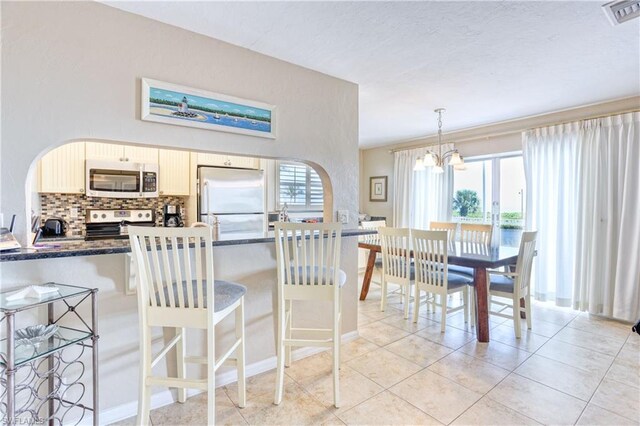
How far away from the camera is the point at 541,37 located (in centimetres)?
202

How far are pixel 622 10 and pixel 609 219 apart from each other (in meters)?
2.28

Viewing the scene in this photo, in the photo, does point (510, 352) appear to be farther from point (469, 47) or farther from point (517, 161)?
point (517, 161)

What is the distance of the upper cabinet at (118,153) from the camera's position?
3260mm

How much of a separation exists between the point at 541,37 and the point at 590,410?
89.3 inches

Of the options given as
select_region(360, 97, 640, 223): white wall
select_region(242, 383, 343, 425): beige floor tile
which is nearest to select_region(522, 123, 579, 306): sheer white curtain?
select_region(360, 97, 640, 223): white wall

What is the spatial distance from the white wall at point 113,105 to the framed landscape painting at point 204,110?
0.05 metres

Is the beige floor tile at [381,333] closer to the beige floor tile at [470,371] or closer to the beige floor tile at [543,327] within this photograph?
the beige floor tile at [470,371]

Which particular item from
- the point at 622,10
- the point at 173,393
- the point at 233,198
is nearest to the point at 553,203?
the point at 622,10

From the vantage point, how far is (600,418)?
1.73 meters

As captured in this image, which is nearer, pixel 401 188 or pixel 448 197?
pixel 448 197

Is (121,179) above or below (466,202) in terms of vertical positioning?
above

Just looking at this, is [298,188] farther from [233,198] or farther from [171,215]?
[171,215]

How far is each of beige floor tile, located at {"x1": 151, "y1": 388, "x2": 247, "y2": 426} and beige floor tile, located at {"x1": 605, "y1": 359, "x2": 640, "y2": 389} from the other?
8.07ft

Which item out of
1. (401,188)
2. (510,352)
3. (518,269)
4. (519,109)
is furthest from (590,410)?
(401,188)
